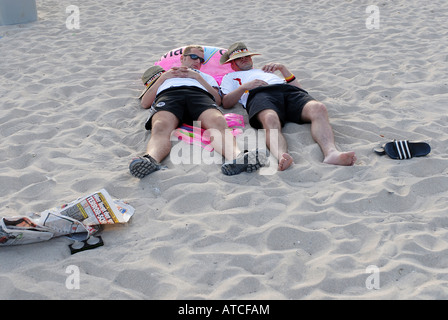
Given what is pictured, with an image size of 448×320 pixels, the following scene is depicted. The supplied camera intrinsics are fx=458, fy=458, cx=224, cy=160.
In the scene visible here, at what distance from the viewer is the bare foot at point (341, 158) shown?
3.15 metres

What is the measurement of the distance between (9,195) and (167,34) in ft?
13.1

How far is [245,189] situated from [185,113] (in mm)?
1091

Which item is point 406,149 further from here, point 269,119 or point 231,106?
point 231,106

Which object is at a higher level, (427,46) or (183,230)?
(427,46)

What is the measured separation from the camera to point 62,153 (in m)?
3.46

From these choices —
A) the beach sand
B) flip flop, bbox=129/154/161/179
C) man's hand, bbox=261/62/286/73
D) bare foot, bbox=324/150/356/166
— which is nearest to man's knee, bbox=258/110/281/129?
the beach sand

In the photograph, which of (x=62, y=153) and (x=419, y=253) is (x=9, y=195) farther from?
(x=419, y=253)

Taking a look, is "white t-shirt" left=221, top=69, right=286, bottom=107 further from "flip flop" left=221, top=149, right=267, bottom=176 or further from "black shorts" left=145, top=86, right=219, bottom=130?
"flip flop" left=221, top=149, right=267, bottom=176

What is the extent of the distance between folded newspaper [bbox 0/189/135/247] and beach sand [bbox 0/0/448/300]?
0.07 meters

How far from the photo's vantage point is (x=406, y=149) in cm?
322

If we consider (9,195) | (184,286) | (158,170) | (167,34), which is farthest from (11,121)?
(167,34)

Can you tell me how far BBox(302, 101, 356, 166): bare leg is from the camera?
3164 millimetres

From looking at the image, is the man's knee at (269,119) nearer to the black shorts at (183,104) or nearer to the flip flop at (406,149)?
the black shorts at (183,104)

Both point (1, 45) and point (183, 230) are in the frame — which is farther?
point (1, 45)
